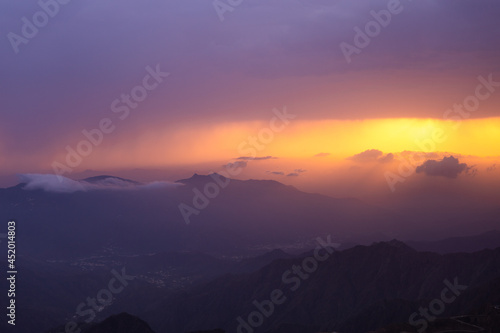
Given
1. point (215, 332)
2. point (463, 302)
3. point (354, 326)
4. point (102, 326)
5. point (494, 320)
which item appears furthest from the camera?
point (354, 326)

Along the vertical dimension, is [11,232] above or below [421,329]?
above

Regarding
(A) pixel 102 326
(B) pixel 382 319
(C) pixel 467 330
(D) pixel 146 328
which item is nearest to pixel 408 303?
(B) pixel 382 319

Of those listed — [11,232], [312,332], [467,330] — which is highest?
[11,232]

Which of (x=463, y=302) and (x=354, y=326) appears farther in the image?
(x=354, y=326)

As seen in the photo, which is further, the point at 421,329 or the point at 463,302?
the point at 463,302

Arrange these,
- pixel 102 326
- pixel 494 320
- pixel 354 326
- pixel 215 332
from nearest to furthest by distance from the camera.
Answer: pixel 494 320 → pixel 215 332 → pixel 102 326 → pixel 354 326

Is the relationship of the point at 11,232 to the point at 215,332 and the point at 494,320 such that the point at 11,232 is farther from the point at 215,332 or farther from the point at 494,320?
the point at 494,320

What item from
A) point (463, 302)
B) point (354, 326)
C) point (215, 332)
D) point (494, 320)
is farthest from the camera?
point (354, 326)

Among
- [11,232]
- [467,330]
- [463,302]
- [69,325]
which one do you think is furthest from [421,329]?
[11,232]

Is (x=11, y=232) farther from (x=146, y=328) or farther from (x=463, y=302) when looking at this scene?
(x=463, y=302)
